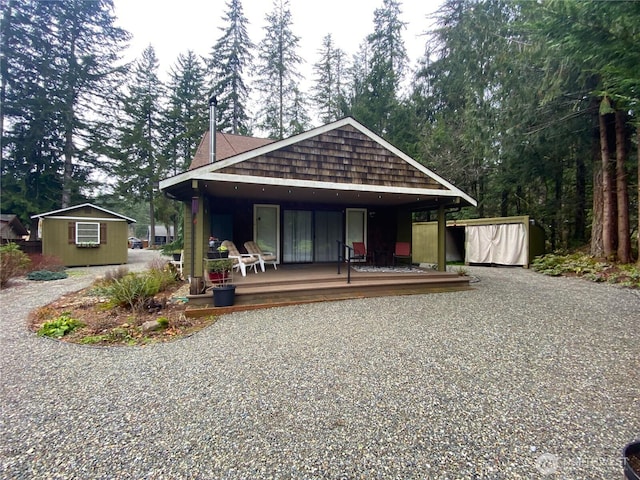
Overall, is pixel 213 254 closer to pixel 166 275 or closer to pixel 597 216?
pixel 166 275

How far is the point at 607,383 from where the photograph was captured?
9.18 feet

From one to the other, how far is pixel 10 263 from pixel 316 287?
9.20m

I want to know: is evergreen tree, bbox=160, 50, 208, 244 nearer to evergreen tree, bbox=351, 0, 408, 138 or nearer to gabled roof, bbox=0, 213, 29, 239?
gabled roof, bbox=0, 213, 29, 239

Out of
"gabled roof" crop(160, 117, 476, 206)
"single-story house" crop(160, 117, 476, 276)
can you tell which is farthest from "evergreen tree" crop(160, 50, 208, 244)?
"gabled roof" crop(160, 117, 476, 206)

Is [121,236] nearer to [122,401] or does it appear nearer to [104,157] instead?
[104,157]

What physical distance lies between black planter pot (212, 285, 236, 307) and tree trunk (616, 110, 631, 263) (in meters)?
11.4

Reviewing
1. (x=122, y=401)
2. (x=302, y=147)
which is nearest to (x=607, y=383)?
(x=122, y=401)

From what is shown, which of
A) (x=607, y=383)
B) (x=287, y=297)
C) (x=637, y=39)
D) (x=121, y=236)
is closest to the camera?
(x=637, y=39)

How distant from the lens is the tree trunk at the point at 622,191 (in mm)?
9172

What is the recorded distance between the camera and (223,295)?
5.35m

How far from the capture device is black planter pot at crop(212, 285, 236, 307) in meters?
5.34

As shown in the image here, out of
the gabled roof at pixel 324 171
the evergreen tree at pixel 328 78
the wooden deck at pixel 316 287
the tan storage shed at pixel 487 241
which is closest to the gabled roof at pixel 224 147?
the gabled roof at pixel 324 171

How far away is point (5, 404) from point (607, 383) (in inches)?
207

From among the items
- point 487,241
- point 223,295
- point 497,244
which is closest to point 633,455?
point 223,295
